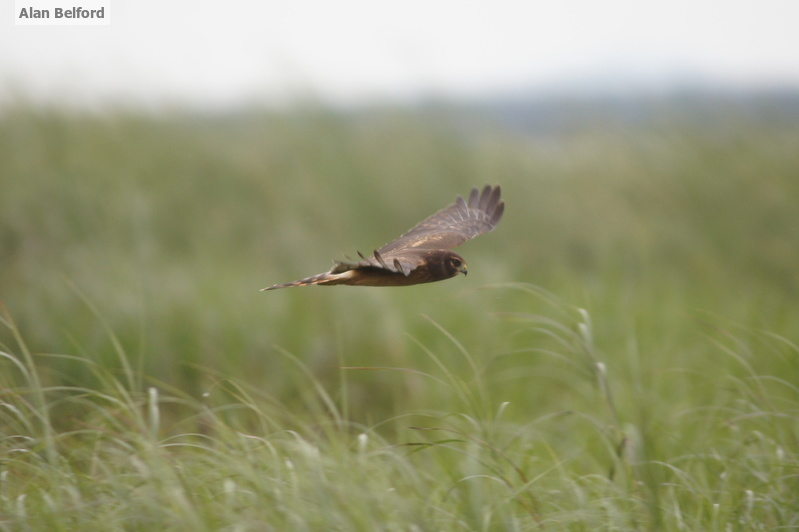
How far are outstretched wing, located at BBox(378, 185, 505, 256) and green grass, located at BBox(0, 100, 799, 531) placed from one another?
296 mm

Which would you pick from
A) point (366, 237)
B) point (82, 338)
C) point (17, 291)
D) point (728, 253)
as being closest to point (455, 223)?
point (82, 338)

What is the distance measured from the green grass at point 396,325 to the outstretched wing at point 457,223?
11.7 inches

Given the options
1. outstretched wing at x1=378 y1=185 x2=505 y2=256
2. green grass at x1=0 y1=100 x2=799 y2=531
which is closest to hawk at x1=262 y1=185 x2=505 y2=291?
outstretched wing at x1=378 y1=185 x2=505 y2=256

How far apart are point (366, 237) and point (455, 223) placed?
452 cm

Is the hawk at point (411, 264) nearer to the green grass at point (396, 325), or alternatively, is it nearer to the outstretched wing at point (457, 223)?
the outstretched wing at point (457, 223)

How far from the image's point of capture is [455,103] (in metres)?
9.08

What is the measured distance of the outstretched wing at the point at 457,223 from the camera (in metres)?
2.76

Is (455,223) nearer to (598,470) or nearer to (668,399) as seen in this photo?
(598,470)

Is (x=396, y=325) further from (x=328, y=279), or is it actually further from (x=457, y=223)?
(x=328, y=279)

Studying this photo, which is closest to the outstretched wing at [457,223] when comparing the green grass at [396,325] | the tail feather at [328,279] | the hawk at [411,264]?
the hawk at [411,264]

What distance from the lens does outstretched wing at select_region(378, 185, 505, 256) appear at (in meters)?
2.76

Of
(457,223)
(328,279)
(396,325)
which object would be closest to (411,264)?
(328,279)

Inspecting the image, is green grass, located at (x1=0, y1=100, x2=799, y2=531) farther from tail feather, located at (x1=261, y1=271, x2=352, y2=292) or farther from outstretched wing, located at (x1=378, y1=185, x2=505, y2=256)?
tail feather, located at (x1=261, y1=271, x2=352, y2=292)

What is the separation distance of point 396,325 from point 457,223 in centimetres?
326
